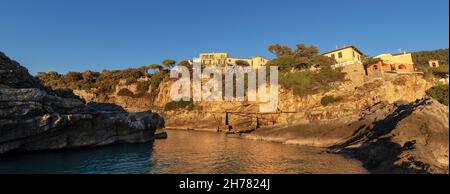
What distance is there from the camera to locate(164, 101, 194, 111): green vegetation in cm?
8224

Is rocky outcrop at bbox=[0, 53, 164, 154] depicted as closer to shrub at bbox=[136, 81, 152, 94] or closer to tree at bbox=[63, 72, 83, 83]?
shrub at bbox=[136, 81, 152, 94]

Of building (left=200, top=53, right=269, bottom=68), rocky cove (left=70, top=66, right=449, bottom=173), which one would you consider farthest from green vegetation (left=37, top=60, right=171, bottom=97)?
building (left=200, top=53, right=269, bottom=68)

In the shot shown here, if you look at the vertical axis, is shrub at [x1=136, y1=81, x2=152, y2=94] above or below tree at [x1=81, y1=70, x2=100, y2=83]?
Answer: below

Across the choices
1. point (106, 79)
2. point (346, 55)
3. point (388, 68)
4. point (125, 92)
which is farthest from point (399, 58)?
point (106, 79)

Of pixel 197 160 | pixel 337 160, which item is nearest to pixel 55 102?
pixel 197 160

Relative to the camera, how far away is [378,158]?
21.4 m

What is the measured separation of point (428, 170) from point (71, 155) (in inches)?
1118

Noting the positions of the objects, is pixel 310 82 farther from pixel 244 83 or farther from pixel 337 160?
pixel 337 160

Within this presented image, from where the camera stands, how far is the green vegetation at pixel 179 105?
8224 centimetres

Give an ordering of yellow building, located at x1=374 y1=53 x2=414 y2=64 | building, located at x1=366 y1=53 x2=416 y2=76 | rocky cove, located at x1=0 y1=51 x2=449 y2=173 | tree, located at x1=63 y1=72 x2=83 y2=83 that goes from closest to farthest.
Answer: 1. rocky cove, located at x1=0 y1=51 x2=449 y2=173
2. building, located at x1=366 y1=53 x2=416 y2=76
3. yellow building, located at x1=374 y1=53 x2=414 y2=64
4. tree, located at x1=63 y1=72 x2=83 y2=83

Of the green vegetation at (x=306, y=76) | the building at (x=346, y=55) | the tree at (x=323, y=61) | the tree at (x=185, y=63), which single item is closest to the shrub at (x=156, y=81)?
the tree at (x=185, y=63)

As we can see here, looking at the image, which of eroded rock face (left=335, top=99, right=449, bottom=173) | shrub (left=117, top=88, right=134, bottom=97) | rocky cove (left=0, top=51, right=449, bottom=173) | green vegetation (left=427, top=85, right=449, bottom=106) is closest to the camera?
eroded rock face (left=335, top=99, right=449, bottom=173)

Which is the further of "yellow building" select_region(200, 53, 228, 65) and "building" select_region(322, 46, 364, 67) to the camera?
"yellow building" select_region(200, 53, 228, 65)

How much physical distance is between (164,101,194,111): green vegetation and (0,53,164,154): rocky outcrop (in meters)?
44.7
